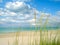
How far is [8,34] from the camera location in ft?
4.78

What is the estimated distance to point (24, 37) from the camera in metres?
1.49

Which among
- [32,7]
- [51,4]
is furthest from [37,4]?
[51,4]

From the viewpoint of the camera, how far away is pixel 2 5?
148 centimetres

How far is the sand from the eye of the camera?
146 cm

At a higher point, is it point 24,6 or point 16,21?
point 24,6

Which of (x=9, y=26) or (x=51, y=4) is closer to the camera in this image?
(x=9, y=26)

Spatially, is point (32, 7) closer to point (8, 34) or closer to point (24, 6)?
point (24, 6)

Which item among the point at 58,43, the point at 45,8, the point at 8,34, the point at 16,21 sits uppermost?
the point at 45,8

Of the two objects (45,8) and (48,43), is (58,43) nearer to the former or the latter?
(48,43)

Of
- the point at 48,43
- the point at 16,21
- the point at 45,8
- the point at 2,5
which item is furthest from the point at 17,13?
the point at 48,43

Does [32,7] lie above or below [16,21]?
above

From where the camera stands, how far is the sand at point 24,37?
4.80ft

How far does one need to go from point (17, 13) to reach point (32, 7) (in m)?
0.20

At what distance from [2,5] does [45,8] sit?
53cm
